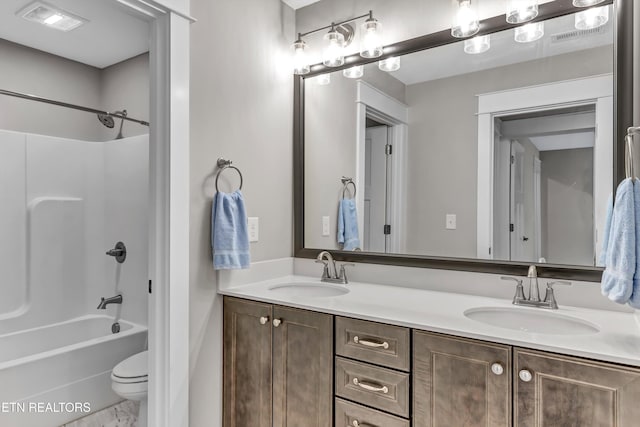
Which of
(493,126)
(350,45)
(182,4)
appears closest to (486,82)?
(493,126)

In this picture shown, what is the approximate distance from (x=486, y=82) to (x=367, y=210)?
0.81 meters

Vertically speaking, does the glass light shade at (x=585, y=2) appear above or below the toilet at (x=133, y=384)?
above

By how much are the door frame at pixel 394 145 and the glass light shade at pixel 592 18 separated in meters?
0.74

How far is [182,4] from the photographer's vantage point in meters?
1.59

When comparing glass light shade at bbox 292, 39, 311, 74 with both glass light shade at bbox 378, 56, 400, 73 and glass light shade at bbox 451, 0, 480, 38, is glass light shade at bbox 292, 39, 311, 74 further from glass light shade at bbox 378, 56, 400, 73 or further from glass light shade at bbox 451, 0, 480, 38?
glass light shade at bbox 451, 0, 480, 38

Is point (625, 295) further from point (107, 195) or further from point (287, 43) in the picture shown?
point (107, 195)

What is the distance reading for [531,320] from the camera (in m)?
1.40

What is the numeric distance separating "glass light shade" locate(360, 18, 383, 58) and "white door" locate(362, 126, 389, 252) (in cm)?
37

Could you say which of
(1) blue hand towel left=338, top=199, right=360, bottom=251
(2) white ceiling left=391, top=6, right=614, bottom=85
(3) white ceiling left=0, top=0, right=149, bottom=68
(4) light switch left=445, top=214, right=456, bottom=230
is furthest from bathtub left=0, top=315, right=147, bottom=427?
(2) white ceiling left=391, top=6, right=614, bottom=85

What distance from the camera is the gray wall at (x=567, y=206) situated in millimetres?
1460

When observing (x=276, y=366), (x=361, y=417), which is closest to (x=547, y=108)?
(x=361, y=417)

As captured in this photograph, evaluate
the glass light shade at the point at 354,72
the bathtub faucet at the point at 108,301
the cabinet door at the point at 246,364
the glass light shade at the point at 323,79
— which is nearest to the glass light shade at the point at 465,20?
the glass light shade at the point at 354,72

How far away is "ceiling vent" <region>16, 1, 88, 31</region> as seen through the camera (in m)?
2.21

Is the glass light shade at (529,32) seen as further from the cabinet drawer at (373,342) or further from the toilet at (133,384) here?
the toilet at (133,384)
